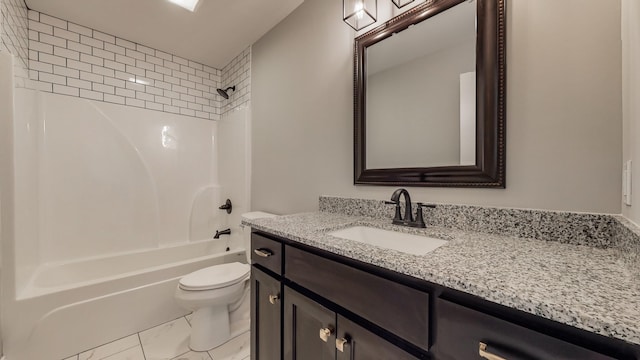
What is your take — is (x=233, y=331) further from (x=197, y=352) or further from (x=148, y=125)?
(x=148, y=125)

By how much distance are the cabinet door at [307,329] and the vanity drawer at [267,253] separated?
4.7 inches

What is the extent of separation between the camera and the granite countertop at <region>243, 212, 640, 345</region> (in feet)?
1.32

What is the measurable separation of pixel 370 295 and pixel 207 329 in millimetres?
1514

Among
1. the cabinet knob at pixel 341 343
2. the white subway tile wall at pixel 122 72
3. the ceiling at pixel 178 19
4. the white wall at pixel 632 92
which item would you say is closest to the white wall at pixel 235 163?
the white subway tile wall at pixel 122 72

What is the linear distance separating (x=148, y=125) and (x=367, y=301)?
2.73 meters

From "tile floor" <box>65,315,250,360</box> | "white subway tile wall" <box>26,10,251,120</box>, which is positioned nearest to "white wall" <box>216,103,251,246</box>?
"white subway tile wall" <box>26,10,251,120</box>

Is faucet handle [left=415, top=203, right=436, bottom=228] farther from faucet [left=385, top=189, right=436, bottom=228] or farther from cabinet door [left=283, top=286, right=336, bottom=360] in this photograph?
cabinet door [left=283, top=286, right=336, bottom=360]

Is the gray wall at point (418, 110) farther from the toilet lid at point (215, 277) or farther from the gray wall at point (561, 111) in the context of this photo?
the toilet lid at point (215, 277)

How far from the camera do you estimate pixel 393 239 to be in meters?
1.12

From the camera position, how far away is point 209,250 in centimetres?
276

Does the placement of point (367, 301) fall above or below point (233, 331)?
above

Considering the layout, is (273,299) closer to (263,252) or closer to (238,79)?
(263,252)

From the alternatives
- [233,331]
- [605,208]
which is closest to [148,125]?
[233,331]

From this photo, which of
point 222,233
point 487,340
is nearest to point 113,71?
point 222,233
